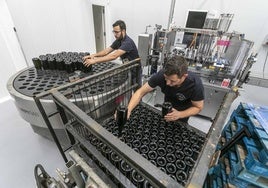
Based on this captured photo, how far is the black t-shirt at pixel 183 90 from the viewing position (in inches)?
47.6

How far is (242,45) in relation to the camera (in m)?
2.02

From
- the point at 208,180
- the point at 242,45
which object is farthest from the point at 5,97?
the point at 242,45

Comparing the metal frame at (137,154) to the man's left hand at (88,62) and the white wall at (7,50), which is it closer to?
the man's left hand at (88,62)

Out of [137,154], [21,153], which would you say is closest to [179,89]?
[137,154]

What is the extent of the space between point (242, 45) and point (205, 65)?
53 centimetres

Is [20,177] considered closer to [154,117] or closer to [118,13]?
[154,117]

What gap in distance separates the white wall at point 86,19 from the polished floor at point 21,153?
99cm

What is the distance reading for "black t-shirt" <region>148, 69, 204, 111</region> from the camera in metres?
1.21

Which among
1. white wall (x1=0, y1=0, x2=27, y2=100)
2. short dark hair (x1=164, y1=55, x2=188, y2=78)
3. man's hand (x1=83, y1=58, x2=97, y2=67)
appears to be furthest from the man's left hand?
white wall (x1=0, y1=0, x2=27, y2=100)

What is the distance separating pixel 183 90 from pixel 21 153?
201 cm

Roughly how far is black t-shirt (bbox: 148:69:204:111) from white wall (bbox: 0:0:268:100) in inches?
89.9

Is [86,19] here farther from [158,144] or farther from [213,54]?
[158,144]

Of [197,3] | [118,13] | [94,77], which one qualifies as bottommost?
[94,77]

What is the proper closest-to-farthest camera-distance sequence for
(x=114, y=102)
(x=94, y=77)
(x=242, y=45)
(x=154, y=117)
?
(x=94, y=77) < (x=154, y=117) < (x=114, y=102) < (x=242, y=45)
